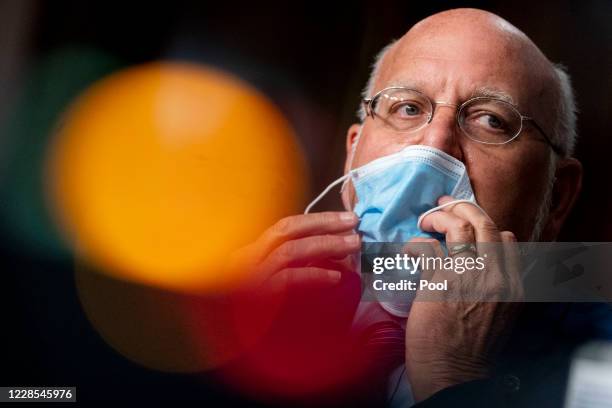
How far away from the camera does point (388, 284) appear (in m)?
1.24

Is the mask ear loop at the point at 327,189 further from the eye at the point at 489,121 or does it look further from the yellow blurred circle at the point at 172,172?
the eye at the point at 489,121

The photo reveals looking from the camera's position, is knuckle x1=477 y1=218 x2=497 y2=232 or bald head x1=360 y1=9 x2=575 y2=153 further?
bald head x1=360 y1=9 x2=575 y2=153

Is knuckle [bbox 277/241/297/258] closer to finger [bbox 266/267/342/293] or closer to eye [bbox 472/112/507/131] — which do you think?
finger [bbox 266/267/342/293]

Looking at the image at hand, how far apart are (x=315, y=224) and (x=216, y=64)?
0.45m

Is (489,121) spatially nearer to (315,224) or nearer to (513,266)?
(513,266)

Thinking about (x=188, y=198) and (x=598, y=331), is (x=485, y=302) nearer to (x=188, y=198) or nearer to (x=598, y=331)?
(x=598, y=331)

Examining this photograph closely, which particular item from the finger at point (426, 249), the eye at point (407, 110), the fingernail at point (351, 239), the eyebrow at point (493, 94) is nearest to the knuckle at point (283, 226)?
the fingernail at point (351, 239)

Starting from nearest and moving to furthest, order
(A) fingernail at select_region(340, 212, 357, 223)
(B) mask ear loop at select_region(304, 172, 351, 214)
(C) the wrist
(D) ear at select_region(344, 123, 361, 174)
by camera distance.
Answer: (C) the wrist
(A) fingernail at select_region(340, 212, 357, 223)
(B) mask ear loop at select_region(304, 172, 351, 214)
(D) ear at select_region(344, 123, 361, 174)

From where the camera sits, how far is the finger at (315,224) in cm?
126

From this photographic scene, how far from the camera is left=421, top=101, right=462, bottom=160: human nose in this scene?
1306mm

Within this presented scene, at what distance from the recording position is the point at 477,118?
4.46 ft

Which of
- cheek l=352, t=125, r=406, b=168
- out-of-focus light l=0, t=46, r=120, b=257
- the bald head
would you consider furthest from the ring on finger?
out-of-focus light l=0, t=46, r=120, b=257

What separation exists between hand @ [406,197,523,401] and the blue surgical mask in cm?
4

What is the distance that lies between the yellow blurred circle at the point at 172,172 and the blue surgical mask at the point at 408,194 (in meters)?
0.18
